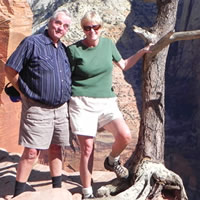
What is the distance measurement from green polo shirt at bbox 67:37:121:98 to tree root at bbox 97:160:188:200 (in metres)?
1.12

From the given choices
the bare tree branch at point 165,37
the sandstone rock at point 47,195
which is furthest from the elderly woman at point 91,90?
the bare tree branch at point 165,37

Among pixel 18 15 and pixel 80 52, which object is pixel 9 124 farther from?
pixel 80 52

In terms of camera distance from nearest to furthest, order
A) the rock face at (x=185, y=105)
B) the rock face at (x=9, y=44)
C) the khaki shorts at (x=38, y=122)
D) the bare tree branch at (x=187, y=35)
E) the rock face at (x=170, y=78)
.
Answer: the khaki shorts at (x=38, y=122), the bare tree branch at (x=187, y=35), the rock face at (x=9, y=44), the rock face at (x=170, y=78), the rock face at (x=185, y=105)

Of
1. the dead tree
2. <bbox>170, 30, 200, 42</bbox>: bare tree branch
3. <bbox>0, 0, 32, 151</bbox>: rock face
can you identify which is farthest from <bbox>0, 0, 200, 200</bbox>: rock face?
<bbox>170, 30, 200, 42</bbox>: bare tree branch

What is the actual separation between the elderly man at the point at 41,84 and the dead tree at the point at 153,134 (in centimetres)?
101

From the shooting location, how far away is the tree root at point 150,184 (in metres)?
4.68

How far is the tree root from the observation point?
468 centimetres

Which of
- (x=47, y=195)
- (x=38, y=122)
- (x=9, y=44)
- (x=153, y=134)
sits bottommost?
(x=47, y=195)

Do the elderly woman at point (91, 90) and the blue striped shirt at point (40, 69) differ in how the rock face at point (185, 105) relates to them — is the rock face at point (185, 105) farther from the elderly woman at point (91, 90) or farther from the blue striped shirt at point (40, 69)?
the blue striped shirt at point (40, 69)

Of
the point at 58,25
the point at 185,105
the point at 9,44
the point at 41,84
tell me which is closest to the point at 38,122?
the point at 41,84

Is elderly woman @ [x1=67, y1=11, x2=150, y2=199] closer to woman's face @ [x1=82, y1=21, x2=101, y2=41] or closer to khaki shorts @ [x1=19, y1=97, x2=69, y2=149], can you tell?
woman's face @ [x1=82, y1=21, x2=101, y2=41]

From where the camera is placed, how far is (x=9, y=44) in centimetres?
647

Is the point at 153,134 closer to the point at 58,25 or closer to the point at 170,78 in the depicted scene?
the point at 58,25

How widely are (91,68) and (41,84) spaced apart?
46 centimetres
